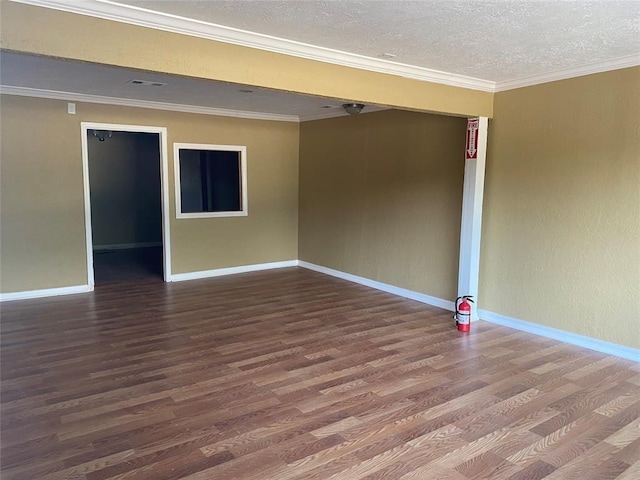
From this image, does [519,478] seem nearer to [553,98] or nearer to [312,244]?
[553,98]

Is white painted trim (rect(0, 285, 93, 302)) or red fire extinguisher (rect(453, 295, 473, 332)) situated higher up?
red fire extinguisher (rect(453, 295, 473, 332))

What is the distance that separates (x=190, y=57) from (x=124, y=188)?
684 cm

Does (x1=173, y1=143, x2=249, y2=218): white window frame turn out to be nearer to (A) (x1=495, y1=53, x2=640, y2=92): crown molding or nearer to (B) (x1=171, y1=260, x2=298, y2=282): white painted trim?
(B) (x1=171, y1=260, x2=298, y2=282): white painted trim

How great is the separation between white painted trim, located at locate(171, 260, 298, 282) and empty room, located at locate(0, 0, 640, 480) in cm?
3

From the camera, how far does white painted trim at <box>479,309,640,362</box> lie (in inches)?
156

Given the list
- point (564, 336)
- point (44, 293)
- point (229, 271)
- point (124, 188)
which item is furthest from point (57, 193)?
point (564, 336)

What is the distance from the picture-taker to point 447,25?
2895mm

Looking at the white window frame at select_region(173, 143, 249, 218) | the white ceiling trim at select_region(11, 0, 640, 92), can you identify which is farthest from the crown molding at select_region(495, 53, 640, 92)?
the white window frame at select_region(173, 143, 249, 218)

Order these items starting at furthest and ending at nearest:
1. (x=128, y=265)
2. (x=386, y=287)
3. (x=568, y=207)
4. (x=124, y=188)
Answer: (x=124, y=188) < (x=128, y=265) < (x=386, y=287) < (x=568, y=207)

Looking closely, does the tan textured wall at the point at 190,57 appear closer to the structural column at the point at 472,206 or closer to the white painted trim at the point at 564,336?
the structural column at the point at 472,206

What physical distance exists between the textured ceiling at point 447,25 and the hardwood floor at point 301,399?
246cm

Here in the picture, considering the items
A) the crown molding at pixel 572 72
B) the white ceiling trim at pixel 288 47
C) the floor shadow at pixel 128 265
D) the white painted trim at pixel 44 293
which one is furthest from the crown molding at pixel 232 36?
the floor shadow at pixel 128 265

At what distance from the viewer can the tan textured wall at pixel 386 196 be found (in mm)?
5352

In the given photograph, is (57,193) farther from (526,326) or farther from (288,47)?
(526,326)
